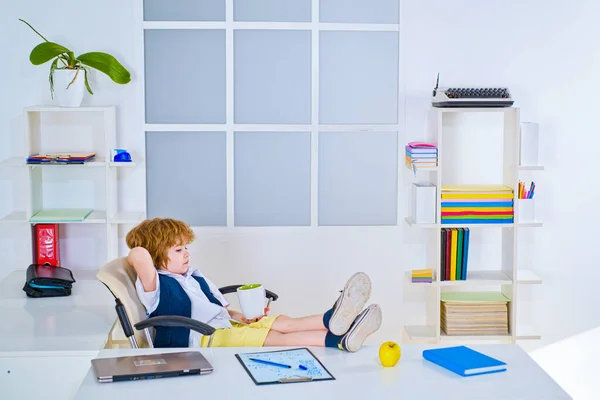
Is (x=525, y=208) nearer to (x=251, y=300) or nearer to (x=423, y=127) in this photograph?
(x=423, y=127)

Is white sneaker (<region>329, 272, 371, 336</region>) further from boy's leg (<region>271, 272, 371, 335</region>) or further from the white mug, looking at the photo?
the white mug

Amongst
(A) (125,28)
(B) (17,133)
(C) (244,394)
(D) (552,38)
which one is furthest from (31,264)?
(D) (552,38)

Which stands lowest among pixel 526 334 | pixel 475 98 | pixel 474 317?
pixel 526 334

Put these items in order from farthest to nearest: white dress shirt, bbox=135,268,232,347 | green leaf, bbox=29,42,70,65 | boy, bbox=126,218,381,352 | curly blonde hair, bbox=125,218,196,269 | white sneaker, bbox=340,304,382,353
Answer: green leaf, bbox=29,42,70,65, curly blonde hair, bbox=125,218,196,269, white dress shirt, bbox=135,268,232,347, boy, bbox=126,218,381,352, white sneaker, bbox=340,304,382,353

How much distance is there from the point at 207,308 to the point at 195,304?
2.2 inches

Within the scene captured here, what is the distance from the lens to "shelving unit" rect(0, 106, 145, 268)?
4.25 m

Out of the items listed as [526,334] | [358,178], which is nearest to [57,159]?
[358,178]

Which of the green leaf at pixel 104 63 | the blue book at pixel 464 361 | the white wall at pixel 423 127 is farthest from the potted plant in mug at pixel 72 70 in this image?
the blue book at pixel 464 361

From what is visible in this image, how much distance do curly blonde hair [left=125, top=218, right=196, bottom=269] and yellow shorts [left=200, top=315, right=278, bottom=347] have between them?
423mm

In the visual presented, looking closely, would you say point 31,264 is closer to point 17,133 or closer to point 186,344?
point 17,133

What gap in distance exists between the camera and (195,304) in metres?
3.51

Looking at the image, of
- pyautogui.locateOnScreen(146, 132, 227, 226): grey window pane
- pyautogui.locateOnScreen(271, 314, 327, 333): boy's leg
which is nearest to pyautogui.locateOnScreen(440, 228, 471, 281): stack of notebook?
pyautogui.locateOnScreen(146, 132, 227, 226): grey window pane

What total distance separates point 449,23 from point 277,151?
115 cm

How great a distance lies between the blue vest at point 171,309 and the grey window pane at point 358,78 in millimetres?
1440
